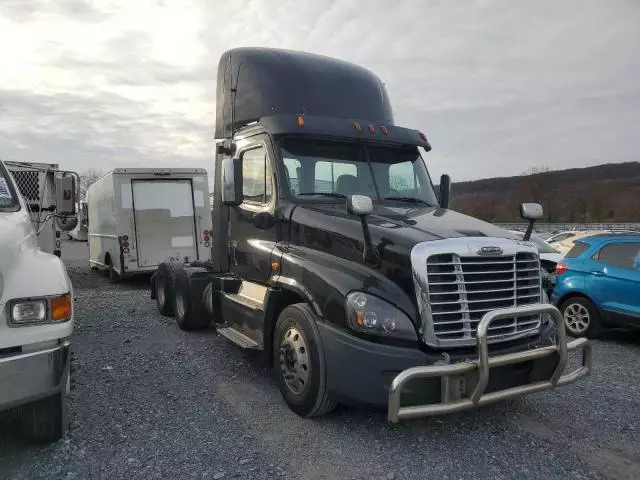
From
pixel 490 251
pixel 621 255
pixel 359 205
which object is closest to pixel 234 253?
pixel 359 205

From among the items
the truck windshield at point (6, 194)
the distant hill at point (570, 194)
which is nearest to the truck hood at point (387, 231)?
the truck windshield at point (6, 194)

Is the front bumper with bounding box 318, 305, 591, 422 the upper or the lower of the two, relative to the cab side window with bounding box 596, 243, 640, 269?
lower

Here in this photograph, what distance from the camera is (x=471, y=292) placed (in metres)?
4.00

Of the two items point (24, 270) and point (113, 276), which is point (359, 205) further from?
point (113, 276)

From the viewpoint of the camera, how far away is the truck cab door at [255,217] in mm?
5184

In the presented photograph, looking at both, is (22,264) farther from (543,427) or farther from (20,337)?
(543,427)

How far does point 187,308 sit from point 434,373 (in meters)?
4.81

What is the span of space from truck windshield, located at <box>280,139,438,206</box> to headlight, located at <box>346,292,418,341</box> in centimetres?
153

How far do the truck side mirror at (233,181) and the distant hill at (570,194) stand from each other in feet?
128

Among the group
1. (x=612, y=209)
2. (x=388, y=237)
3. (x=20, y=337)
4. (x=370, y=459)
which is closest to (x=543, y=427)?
(x=370, y=459)

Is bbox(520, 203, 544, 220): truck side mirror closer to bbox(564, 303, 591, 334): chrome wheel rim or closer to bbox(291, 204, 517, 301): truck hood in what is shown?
bbox(291, 204, 517, 301): truck hood

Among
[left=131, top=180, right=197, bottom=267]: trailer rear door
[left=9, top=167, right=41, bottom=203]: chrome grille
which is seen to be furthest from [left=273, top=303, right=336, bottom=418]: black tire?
[left=131, top=180, right=197, bottom=267]: trailer rear door

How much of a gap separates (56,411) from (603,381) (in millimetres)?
5267

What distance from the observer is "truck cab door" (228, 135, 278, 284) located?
5.18 metres
